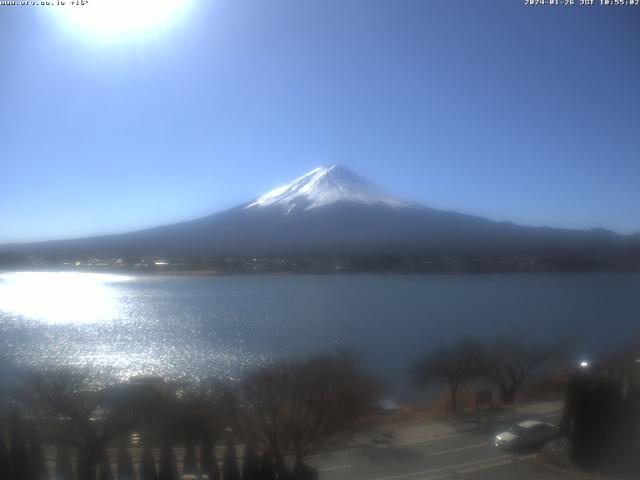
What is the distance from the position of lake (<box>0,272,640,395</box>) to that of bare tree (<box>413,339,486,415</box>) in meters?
0.05

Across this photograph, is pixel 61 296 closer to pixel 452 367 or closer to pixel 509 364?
pixel 452 367

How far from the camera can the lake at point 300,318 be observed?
229 centimetres

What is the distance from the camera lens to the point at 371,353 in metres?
2.26

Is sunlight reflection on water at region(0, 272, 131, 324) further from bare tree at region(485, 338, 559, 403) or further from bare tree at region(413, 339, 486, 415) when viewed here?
bare tree at region(485, 338, 559, 403)

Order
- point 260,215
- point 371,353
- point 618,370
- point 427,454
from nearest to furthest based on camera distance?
1. point 427,454
2. point 371,353
3. point 618,370
4. point 260,215

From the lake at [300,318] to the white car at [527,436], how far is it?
1.38 ft

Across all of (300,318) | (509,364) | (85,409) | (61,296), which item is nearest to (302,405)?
(300,318)

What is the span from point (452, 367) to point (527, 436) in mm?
430

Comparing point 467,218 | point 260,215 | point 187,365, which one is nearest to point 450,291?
point 467,218

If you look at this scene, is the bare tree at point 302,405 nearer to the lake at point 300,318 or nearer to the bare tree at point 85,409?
the lake at point 300,318

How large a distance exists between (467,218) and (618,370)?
3.42 ft

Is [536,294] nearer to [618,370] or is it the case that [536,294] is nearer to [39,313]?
[618,370]

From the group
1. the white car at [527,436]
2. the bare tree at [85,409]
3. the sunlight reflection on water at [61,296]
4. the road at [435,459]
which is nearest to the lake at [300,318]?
the sunlight reflection on water at [61,296]

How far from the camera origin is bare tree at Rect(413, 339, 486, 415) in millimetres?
2229
